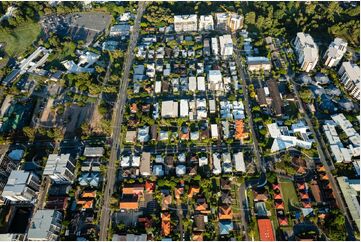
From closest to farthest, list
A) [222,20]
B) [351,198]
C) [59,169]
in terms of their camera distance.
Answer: [351,198] < [59,169] < [222,20]

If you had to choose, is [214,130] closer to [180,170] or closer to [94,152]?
[180,170]

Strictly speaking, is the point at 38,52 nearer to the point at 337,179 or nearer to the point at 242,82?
the point at 242,82

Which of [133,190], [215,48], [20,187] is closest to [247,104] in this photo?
[215,48]

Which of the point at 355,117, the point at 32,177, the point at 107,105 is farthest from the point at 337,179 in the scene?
the point at 32,177

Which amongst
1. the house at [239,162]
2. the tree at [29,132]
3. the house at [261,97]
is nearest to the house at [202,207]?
the house at [239,162]

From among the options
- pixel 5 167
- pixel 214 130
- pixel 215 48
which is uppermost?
pixel 215 48

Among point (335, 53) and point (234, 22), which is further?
point (234, 22)

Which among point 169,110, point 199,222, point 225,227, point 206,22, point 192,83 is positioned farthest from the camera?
point 206,22
